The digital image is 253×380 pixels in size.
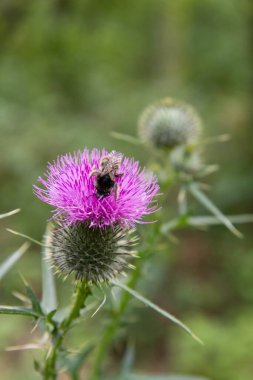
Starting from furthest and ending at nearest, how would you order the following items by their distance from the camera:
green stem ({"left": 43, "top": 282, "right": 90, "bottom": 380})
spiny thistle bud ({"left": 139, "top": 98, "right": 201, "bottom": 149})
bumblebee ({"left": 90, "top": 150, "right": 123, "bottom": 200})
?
spiny thistle bud ({"left": 139, "top": 98, "right": 201, "bottom": 149})
green stem ({"left": 43, "top": 282, "right": 90, "bottom": 380})
bumblebee ({"left": 90, "top": 150, "right": 123, "bottom": 200})

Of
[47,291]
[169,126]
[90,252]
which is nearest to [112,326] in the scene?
[47,291]

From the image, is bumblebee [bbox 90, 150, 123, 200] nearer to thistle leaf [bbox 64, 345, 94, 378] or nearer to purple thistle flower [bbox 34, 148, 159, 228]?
purple thistle flower [bbox 34, 148, 159, 228]

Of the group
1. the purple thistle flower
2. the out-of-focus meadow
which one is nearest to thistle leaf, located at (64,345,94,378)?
the purple thistle flower

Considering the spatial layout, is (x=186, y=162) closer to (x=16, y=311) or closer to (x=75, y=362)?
(x=75, y=362)

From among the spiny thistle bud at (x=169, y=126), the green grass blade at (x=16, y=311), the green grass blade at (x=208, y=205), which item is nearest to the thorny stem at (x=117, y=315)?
the green grass blade at (x=208, y=205)

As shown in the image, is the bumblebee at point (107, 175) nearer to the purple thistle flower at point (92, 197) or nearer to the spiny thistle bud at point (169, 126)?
the purple thistle flower at point (92, 197)
